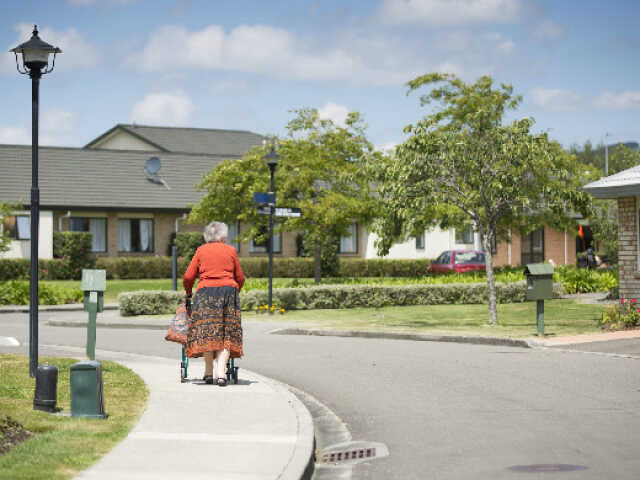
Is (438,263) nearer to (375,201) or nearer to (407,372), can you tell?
(375,201)

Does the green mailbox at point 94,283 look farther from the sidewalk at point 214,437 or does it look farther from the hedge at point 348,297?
the hedge at point 348,297

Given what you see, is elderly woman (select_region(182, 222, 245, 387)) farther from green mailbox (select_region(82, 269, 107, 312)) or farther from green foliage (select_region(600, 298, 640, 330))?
green foliage (select_region(600, 298, 640, 330))

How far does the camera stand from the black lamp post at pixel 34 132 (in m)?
10.7

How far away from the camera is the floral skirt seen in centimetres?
1002

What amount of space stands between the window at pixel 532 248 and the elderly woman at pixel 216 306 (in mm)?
38770

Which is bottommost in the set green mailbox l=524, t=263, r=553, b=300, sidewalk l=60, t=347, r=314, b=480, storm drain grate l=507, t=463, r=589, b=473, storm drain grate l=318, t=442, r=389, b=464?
storm drain grate l=318, t=442, r=389, b=464

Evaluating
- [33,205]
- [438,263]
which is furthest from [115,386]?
[438,263]

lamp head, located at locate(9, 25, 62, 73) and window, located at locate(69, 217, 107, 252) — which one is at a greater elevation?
lamp head, located at locate(9, 25, 62, 73)

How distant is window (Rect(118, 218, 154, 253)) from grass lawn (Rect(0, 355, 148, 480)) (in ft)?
103

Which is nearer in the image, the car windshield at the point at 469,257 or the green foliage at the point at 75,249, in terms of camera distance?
the green foliage at the point at 75,249

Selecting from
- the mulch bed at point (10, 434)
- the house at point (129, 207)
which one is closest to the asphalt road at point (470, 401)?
the mulch bed at point (10, 434)

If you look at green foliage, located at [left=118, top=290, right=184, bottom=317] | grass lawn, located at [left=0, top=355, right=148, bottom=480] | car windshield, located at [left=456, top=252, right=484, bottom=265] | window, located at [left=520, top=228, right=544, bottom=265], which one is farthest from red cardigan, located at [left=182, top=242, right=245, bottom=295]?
window, located at [left=520, top=228, right=544, bottom=265]

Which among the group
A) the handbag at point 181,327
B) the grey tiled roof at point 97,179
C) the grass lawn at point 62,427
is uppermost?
the grey tiled roof at point 97,179

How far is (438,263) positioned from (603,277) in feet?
35.9
